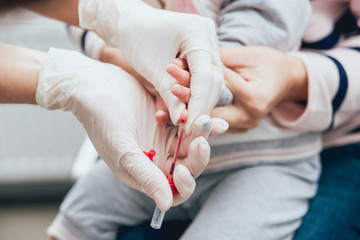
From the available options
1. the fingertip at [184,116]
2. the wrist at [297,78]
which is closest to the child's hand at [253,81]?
the wrist at [297,78]

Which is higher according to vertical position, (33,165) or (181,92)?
(181,92)

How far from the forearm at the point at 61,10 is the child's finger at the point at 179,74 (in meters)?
0.21

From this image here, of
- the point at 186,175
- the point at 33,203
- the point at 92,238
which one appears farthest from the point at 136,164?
the point at 33,203

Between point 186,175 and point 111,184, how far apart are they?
320 mm

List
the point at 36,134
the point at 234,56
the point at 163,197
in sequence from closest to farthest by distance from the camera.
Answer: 1. the point at 163,197
2. the point at 234,56
3. the point at 36,134

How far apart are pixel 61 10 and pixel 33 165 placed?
3.22 feet

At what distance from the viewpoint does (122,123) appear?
0.47m

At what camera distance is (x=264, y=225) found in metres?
0.58

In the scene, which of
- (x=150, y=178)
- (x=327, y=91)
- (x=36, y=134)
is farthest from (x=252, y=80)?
(x=36, y=134)

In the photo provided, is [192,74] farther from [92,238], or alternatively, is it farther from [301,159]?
[92,238]

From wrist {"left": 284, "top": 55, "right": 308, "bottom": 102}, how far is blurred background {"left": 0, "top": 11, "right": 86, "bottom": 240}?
0.92 m

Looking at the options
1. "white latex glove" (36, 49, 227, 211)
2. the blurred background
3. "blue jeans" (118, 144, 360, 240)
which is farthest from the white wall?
"white latex glove" (36, 49, 227, 211)

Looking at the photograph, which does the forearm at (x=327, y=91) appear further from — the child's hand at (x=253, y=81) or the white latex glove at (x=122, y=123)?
the white latex glove at (x=122, y=123)

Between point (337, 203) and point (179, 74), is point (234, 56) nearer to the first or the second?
point (179, 74)
